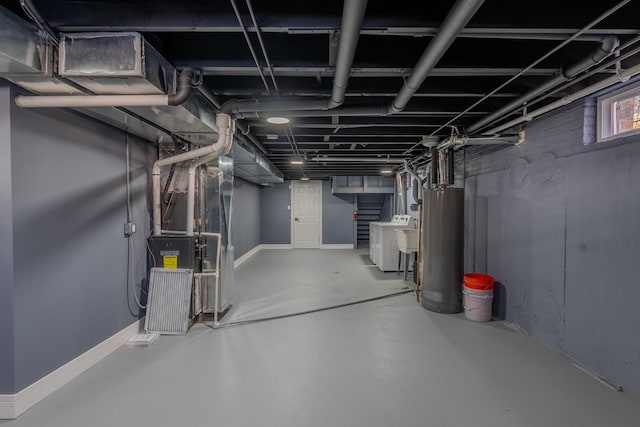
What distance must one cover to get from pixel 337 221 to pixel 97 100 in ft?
24.3

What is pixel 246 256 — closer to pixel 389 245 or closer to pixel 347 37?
pixel 389 245

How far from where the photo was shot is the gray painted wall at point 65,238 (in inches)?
71.5

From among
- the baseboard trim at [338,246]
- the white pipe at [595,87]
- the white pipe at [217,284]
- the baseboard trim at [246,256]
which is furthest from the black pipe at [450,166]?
the baseboard trim at [338,246]

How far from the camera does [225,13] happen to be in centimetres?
149

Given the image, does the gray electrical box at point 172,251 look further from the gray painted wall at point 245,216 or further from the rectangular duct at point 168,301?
the gray painted wall at point 245,216

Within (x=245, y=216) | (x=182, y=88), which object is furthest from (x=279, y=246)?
(x=182, y=88)

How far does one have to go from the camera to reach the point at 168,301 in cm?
287

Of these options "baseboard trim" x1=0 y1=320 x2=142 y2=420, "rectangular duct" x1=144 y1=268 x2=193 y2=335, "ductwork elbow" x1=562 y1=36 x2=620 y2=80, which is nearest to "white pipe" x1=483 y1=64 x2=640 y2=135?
"ductwork elbow" x1=562 y1=36 x2=620 y2=80

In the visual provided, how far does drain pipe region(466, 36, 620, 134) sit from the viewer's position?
157 cm

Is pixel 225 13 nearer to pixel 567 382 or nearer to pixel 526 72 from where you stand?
pixel 526 72

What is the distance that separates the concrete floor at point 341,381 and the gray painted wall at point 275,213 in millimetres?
5593

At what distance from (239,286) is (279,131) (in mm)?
2494

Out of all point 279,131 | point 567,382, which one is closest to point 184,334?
point 279,131

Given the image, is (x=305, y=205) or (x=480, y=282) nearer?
(x=480, y=282)
